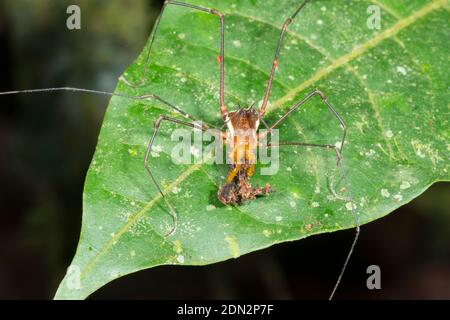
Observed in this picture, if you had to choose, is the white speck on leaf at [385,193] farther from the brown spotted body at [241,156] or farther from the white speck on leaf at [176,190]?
the white speck on leaf at [176,190]

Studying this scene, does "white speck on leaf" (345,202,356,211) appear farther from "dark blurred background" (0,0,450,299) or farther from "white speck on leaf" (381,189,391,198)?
"dark blurred background" (0,0,450,299)

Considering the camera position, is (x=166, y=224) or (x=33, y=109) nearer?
(x=166, y=224)

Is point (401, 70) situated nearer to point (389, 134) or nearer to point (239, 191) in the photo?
point (389, 134)

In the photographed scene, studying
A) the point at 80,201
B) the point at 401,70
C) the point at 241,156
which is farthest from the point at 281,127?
the point at 80,201

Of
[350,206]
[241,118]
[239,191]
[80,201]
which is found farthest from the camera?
[80,201]

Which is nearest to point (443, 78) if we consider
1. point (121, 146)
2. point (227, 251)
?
point (227, 251)
